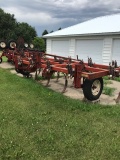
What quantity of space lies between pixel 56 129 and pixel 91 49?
10.8m

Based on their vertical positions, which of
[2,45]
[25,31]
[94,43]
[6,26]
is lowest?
[2,45]

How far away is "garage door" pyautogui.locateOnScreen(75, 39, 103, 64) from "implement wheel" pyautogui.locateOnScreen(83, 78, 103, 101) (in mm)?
7642

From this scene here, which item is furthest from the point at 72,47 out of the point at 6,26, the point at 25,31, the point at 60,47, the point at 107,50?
the point at 25,31

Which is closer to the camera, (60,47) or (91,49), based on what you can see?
(91,49)

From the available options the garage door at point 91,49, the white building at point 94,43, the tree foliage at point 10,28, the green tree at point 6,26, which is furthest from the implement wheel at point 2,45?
the green tree at point 6,26

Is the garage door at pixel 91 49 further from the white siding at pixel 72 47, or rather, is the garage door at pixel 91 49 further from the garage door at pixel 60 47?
the garage door at pixel 60 47

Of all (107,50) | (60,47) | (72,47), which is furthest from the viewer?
(60,47)

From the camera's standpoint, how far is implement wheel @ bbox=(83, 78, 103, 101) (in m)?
6.05

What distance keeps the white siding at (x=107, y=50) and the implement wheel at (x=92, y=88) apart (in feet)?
23.1

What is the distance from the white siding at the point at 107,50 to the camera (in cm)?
1317

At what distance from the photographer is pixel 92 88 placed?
6246 millimetres

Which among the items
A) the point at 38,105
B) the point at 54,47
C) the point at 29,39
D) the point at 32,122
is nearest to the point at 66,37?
the point at 54,47

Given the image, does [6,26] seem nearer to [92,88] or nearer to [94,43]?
[94,43]

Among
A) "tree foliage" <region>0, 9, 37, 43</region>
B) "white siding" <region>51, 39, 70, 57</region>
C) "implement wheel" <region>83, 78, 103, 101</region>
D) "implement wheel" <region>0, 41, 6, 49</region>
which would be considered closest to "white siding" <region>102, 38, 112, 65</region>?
"white siding" <region>51, 39, 70, 57</region>
